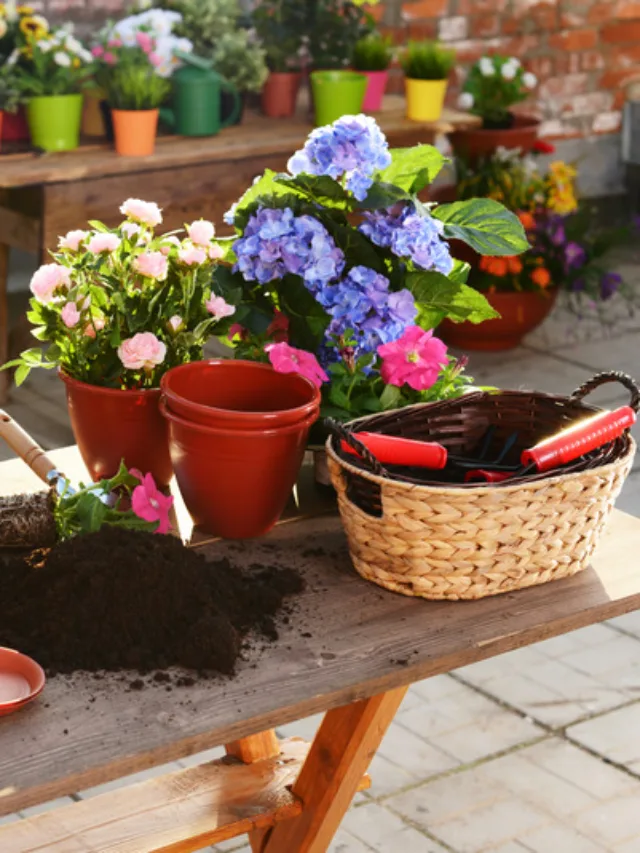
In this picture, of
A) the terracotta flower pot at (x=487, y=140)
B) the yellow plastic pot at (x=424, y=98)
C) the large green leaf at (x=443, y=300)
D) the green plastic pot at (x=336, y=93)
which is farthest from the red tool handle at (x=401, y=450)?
the terracotta flower pot at (x=487, y=140)

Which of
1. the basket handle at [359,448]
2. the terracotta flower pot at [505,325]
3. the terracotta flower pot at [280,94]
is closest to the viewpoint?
the basket handle at [359,448]

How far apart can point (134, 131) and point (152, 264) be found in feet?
8.11

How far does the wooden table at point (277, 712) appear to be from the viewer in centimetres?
135

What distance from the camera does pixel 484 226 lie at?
6.15 feet

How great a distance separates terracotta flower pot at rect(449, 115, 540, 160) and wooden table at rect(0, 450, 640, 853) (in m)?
3.31

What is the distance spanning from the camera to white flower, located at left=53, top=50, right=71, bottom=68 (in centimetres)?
412

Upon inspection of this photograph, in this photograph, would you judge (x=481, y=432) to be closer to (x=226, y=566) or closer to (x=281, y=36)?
(x=226, y=566)

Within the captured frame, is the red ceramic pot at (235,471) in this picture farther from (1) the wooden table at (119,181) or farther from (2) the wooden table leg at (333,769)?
(1) the wooden table at (119,181)

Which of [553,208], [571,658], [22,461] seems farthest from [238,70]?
[22,461]

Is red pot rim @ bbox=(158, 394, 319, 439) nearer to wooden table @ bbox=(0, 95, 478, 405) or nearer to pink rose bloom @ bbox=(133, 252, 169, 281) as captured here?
pink rose bloom @ bbox=(133, 252, 169, 281)

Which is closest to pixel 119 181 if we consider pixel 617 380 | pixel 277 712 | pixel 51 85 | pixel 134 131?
pixel 134 131

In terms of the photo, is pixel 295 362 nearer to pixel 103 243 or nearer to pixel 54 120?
pixel 103 243

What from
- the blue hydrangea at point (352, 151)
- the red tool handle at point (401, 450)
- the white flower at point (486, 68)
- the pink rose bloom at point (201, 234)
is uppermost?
the blue hydrangea at point (352, 151)

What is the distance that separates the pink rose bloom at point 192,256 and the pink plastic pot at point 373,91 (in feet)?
10.0
